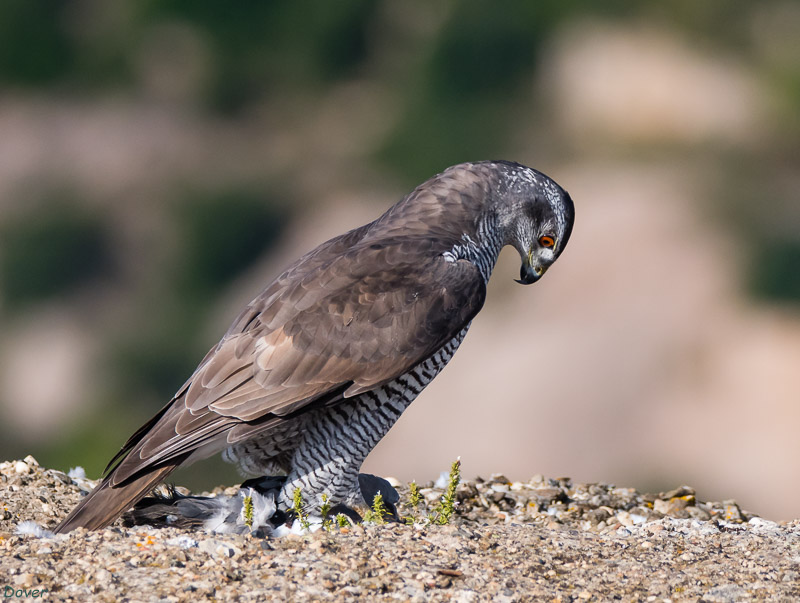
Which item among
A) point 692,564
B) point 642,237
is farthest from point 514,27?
point 692,564

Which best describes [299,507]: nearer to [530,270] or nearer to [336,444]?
[336,444]

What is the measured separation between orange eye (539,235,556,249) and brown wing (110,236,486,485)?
3.01 ft

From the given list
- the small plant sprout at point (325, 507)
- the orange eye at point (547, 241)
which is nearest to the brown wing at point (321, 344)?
the small plant sprout at point (325, 507)

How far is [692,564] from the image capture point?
5.09 meters

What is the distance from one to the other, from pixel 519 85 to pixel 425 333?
23658 millimetres

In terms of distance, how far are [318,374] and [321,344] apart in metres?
0.17

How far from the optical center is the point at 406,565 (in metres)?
4.72

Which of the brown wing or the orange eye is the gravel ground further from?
the orange eye

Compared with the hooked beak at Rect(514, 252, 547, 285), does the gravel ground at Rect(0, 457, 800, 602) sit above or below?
below

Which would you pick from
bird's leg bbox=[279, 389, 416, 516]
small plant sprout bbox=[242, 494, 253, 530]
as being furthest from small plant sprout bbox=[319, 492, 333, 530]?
small plant sprout bbox=[242, 494, 253, 530]

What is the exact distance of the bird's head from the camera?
263 inches

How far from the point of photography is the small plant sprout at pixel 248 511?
18.0ft

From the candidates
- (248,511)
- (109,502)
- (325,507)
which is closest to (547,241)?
(325,507)

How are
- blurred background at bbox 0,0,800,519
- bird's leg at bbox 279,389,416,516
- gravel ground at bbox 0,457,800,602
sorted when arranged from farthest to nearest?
blurred background at bbox 0,0,800,519
bird's leg at bbox 279,389,416,516
gravel ground at bbox 0,457,800,602
